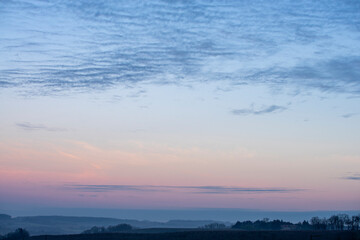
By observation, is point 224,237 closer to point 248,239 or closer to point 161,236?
point 248,239

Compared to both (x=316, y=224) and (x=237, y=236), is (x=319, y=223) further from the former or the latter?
(x=237, y=236)

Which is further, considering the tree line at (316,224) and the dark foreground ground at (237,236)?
the tree line at (316,224)

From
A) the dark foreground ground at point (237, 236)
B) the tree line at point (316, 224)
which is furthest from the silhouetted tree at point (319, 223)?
the dark foreground ground at point (237, 236)

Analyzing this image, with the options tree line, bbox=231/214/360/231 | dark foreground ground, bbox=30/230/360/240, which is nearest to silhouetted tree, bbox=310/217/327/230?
tree line, bbox=231/214/360/231

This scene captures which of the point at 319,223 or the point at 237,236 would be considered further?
the point at 319,223

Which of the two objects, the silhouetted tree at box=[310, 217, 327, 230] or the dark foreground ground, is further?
the silhouetted tree at box=[310, 217, 327, 230]

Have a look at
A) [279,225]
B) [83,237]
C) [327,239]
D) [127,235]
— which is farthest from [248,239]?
[279,225]

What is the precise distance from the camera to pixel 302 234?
78000mm

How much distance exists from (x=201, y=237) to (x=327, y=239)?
68.8ft

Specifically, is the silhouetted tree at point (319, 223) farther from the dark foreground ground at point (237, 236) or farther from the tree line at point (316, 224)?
the dark foreground ground at point (237, 236)

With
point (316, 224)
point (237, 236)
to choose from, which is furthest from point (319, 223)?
point (237, 236)

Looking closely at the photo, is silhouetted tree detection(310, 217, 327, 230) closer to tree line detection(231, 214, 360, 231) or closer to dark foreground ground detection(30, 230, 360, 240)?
tree line detection(231, 214, 360, 231)

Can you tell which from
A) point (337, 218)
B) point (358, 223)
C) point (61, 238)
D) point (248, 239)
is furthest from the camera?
point (337, 218)

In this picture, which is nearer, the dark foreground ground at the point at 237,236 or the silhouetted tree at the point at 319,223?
the dark foreground ground at the point at 237,236
